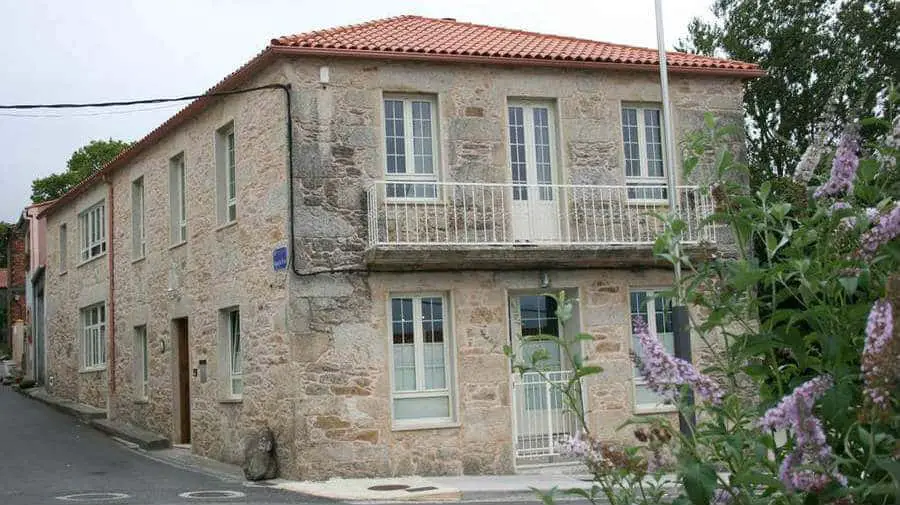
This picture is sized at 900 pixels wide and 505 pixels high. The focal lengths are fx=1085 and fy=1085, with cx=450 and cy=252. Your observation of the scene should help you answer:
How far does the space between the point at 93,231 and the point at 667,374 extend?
25.0 meters

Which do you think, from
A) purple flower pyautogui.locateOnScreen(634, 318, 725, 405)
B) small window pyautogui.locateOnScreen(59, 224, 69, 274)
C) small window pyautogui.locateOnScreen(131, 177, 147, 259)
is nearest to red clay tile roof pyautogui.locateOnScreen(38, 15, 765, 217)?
small window pyautogui.locateOnScreen(131, 177, 147, 259)

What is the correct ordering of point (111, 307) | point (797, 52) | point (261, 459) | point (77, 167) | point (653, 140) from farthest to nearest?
point (77, 167) < point (797, 52) < point (111, 307) < point (653, 140) < point (261, 459)

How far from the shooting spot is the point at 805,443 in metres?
2.26

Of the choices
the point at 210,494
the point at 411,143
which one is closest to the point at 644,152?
the point at 411,143

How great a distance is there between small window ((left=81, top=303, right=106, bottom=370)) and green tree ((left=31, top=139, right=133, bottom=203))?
2396 cm

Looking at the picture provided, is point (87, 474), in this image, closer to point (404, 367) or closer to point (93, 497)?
point (93, 497)

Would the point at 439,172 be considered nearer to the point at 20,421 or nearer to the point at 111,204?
the point at 111,204

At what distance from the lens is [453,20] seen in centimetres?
2012

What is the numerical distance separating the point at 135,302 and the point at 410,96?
29.8ft

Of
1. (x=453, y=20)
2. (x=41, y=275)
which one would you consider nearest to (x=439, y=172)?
(x=453, y=20)

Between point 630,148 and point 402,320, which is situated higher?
point 630,148

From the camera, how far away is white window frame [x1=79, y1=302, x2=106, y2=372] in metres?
25.3

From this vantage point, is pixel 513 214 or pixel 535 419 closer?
pixel 535 419

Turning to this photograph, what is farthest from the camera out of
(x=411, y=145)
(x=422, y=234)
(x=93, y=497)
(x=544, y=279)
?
(x=544, y=279)
